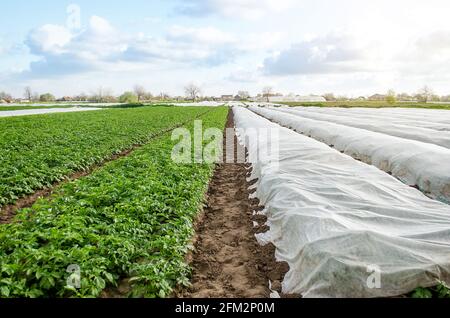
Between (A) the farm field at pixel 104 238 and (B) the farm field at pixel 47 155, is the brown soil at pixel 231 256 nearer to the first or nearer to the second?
(A) the farm field at pixel 104 238

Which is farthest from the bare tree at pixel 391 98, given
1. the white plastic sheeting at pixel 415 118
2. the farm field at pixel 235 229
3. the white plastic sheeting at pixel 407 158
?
the farm field at pixel 235 229

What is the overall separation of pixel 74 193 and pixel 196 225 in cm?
259

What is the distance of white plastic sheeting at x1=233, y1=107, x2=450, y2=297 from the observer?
4039 mm

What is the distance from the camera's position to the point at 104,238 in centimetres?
507

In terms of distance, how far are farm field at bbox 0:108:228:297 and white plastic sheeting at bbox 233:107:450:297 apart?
1489 mm

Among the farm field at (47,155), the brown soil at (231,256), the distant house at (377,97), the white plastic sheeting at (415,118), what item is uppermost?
the distant house at (377,97)

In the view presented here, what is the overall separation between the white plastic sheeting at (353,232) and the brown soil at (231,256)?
0.24 m

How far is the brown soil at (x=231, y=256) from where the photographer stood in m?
4.84

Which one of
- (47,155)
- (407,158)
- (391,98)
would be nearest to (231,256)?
(407,158)

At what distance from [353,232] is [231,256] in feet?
6.82

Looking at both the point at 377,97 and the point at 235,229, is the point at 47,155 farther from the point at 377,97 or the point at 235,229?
the point at 377,97
